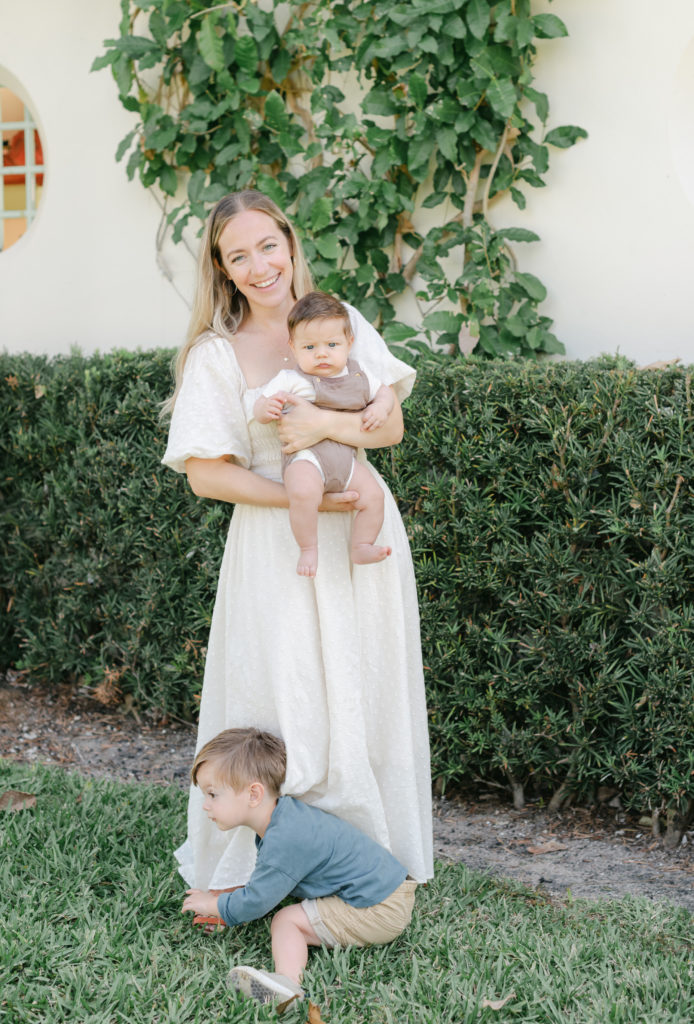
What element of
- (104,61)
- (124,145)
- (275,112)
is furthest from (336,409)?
(104,61)

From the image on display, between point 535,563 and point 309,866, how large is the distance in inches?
60.5

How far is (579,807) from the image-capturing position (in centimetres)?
392

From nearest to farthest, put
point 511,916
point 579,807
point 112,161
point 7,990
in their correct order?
1. point 7,990
2. point 511,916
3. point 579,807
4. point 112,161

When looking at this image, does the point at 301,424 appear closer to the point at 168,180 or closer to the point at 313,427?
the point at 313,427

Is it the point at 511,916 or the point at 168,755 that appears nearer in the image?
the point at 511,916

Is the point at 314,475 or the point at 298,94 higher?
the point at 298,94

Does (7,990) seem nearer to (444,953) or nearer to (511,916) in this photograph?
(444,953)

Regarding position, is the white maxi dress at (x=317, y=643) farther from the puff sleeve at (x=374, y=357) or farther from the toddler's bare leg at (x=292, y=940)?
the toddler's bare leg at (x=292, y=940)

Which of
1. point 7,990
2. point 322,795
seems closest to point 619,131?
point 322,795

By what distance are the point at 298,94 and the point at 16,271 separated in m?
1.99

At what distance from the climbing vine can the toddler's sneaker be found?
2846 millimetres

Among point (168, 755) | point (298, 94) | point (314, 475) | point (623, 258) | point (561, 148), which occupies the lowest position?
point (168, 755)

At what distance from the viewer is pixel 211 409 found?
105 inches

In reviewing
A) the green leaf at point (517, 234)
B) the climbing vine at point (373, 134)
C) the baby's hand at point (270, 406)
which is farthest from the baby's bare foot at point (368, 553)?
the green leaf at point (517, 234)
